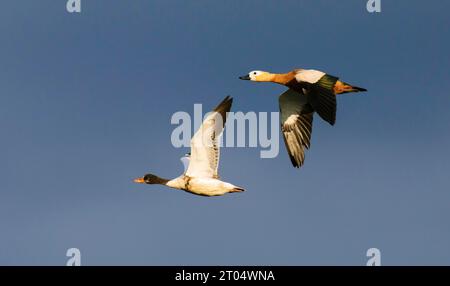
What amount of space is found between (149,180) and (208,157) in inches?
103

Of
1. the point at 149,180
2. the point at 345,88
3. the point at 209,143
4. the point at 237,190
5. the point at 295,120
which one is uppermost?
the point at 345,88

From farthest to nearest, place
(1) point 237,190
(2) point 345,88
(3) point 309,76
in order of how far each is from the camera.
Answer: (2) point 345,88
(3) point 309,76
(1) point 237,190

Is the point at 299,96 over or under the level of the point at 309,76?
over

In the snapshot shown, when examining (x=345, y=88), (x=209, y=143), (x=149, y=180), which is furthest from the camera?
(x=149, y=180)

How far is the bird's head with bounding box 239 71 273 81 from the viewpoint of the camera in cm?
2978

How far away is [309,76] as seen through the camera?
27562mm

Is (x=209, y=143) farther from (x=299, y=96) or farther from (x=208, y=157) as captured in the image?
(x=299, y=96)

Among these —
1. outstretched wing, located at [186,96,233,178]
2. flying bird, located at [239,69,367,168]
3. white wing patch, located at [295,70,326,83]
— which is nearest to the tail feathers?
outstretched wing, located at [186,96,233,178]

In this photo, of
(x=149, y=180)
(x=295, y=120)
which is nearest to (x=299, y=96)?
(x=295, y=120)

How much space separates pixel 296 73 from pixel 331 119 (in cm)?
379

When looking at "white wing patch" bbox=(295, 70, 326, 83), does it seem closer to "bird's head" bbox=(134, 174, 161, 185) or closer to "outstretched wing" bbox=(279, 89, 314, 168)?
"outstretched wing" bbox=(279, 89, 314, 168)

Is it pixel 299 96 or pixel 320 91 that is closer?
pixel 320 91
